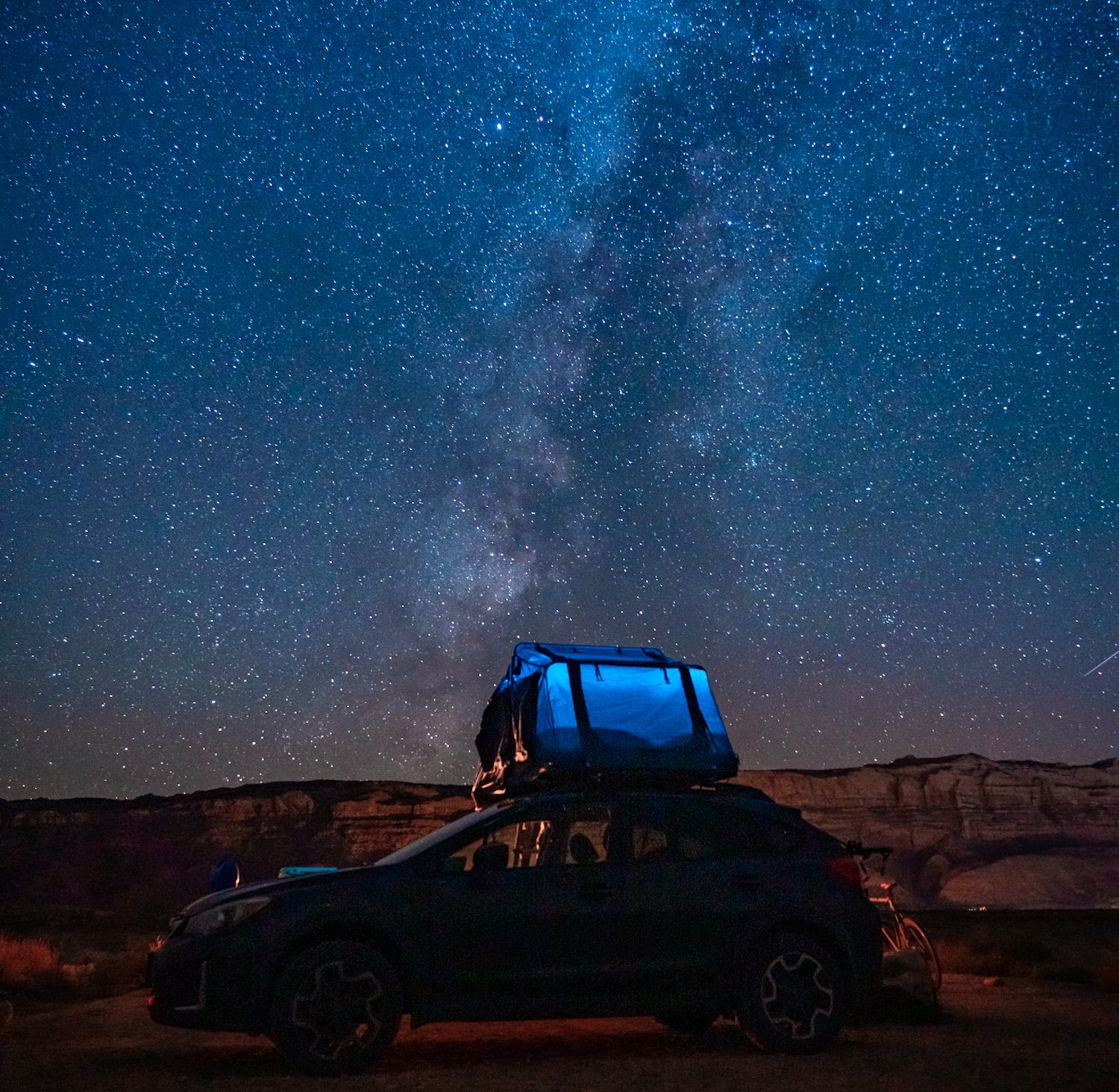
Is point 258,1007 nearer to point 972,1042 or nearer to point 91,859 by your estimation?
point 972,1042

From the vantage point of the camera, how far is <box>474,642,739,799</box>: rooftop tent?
887 centimetres

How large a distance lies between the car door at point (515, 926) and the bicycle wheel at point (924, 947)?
3507 mm

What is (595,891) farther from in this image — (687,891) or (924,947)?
(924,947)

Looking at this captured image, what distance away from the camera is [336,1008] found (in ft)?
19.3

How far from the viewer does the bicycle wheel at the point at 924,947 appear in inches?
334

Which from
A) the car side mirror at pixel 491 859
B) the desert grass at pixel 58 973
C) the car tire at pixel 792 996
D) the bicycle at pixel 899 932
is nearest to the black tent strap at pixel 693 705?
the bicycle at pixel 899 932

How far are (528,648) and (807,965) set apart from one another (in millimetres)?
4391

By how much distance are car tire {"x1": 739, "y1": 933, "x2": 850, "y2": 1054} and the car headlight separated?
297 cm

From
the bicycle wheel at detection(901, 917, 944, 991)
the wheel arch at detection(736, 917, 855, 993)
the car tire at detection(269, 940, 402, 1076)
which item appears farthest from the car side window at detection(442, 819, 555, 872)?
the bicycle wheel at detection(901, 917, 944, 991)

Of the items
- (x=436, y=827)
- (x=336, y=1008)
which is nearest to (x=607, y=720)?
(x=336, y=1008)

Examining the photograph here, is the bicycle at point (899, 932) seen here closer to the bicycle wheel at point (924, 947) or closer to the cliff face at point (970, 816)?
the bicycle wheel at point (924, 947)

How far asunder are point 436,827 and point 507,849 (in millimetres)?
38687

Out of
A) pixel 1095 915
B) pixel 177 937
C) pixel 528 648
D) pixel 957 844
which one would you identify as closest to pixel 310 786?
pixel 957 844

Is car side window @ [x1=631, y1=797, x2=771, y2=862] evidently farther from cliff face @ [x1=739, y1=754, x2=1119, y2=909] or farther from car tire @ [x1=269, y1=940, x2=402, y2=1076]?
cliff face @ [x1=739, y1=754, x2=1119, y2=909]
